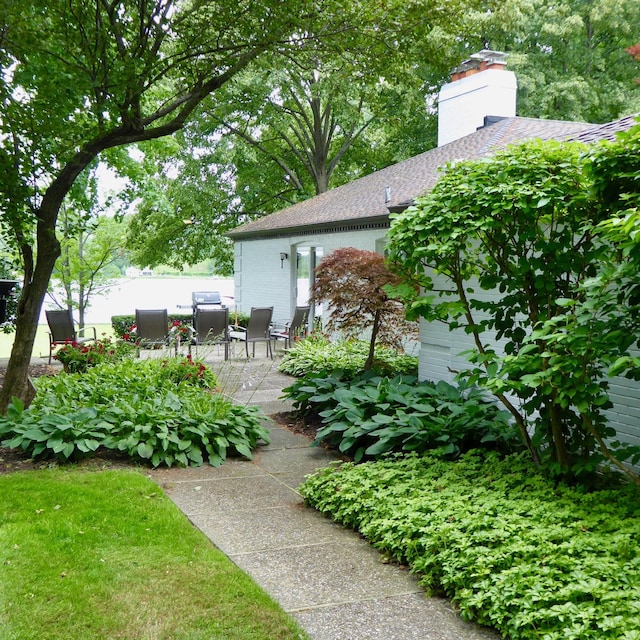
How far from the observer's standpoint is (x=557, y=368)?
3.96 m

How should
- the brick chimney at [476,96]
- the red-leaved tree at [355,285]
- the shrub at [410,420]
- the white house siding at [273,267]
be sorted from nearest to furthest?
the shrub at [410,420] < the red-leaved tree at [355,285] < the brick chimney at [476,96] < the white house siding at [273,267]

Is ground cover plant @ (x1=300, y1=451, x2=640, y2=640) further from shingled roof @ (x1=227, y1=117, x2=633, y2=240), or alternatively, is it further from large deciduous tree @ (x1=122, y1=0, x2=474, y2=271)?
large deciduous tree @ (x1=122, y1=0, x2=474, y2=271)

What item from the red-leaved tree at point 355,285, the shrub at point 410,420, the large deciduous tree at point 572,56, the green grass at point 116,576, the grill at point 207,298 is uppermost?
the large deciduous tree at point 572,56

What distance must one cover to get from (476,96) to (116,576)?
12.2 meters

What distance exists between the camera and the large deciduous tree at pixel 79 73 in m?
6.38

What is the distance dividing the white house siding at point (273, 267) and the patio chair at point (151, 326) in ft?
12.8

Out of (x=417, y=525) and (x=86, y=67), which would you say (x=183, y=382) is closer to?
(x=86, y=67)

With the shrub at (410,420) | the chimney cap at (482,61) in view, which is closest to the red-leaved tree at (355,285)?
the shrub at (410,420)

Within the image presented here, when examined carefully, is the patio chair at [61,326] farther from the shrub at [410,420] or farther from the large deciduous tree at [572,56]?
the large deciduous tree at [572,56]

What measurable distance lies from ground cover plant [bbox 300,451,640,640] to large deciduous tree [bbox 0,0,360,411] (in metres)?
3.81

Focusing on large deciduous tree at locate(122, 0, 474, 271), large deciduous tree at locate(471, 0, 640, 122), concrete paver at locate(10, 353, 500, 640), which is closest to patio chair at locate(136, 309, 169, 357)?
concrete paver at locate(10, 353, 500, 640)

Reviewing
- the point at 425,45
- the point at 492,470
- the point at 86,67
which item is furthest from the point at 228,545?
the point at 425,45

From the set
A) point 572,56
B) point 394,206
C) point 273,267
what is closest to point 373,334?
point 394,206

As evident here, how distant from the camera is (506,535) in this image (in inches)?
144
